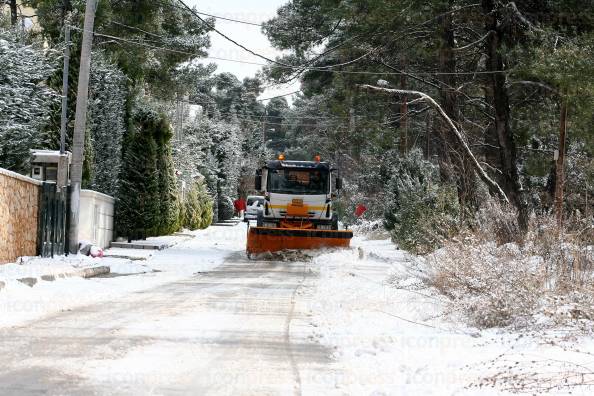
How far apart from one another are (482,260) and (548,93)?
41.5ft

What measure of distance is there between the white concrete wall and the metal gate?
2227 mm

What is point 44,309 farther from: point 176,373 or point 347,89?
point 347,89

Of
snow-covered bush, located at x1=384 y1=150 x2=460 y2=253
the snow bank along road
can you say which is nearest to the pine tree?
snow-covered bush, located at x1=384 y1=150 x2=460 y2=253

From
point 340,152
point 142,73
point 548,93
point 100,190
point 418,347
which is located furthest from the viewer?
point 340,152

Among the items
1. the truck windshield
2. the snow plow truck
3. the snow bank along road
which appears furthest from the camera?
the truck windshield

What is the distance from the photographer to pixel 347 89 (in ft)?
87.7

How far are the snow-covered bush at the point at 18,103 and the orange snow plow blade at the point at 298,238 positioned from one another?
7.02m

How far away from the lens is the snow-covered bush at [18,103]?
16516mm

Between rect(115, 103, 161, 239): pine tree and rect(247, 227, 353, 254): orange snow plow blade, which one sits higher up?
rect(115, 103, 161, 239): pine tree

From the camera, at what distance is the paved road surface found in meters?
5.51

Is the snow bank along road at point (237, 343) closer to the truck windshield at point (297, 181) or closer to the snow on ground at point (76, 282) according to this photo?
the snow on ground at point (76, 282)

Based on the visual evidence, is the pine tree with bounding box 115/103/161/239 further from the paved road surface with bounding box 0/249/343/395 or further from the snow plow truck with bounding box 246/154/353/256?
the paved road surface with bounding box 0/249/343/395

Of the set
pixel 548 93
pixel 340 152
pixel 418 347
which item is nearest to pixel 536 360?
pixel 418 347

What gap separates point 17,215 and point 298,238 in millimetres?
9034
